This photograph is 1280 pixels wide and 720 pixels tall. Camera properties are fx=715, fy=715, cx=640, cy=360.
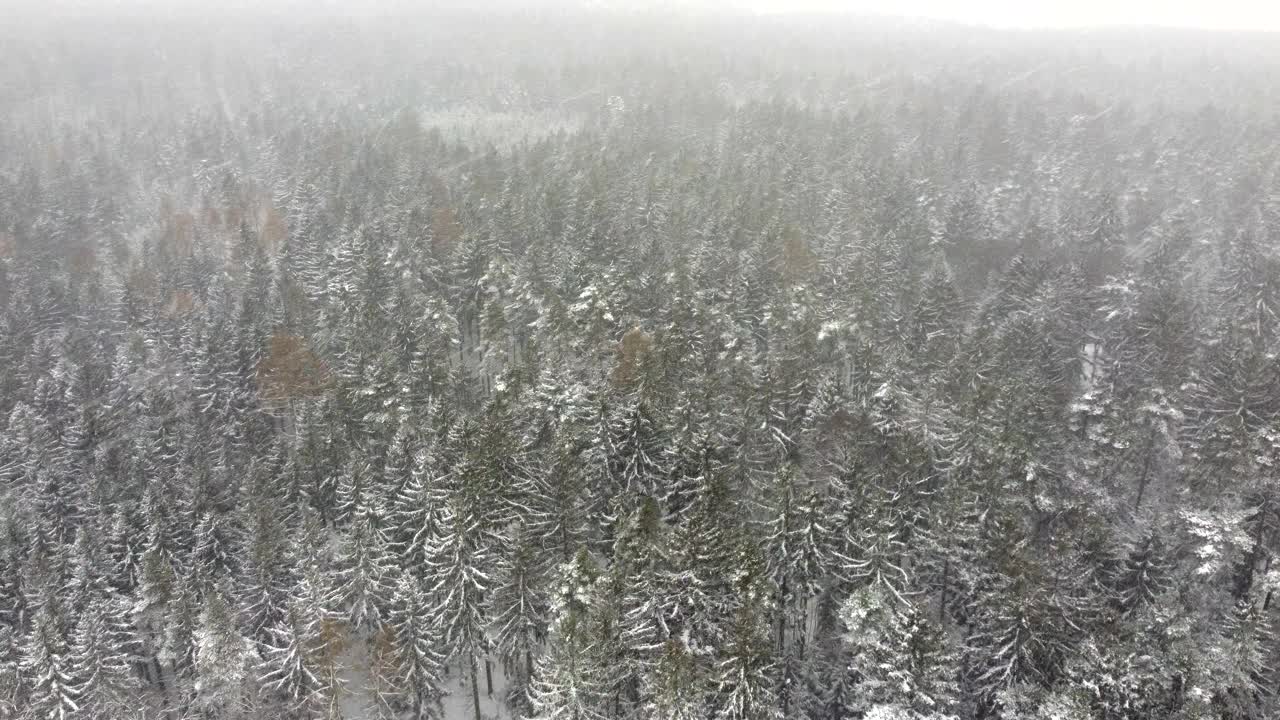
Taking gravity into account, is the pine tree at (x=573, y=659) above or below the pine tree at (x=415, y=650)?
above

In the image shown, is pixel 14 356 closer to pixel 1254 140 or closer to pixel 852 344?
pixel 852 344

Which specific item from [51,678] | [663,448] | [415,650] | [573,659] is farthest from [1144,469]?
[51,678]

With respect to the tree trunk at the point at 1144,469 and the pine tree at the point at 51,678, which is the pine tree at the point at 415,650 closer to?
the pine tree at the point at 51,678

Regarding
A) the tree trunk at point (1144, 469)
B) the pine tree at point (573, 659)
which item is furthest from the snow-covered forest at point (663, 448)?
the tree trunk at point (1144, 469)

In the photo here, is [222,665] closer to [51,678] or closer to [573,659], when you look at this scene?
[51,678]

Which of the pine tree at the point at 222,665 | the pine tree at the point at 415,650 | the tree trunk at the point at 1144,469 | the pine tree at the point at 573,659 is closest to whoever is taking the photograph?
the pine tree at the point at 573,659

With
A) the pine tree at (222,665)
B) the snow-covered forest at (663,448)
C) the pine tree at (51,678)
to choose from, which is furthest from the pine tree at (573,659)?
the pine tree at (51,678)

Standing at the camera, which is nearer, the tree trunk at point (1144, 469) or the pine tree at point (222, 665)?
the pine tree at point (222, 665)

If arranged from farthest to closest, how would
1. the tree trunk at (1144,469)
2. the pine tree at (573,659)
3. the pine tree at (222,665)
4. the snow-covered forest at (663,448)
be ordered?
1. the tree trunk at (1144,469)
2. the pine tree at (222,665)
3. the snow-covered forest at (663,448)
4. the pine tree at (573,659)

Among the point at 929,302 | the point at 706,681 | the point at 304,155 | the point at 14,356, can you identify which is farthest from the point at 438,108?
the point at 706,681
